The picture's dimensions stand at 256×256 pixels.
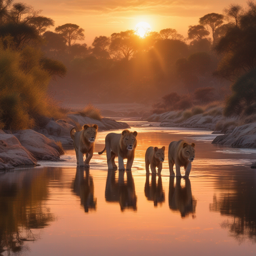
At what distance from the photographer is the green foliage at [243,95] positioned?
1356 inches

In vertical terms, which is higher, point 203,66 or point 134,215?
point 203,66

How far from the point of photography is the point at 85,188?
8930 millimetres

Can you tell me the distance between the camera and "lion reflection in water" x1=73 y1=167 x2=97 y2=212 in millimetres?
7301

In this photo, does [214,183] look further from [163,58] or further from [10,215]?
[163,58]

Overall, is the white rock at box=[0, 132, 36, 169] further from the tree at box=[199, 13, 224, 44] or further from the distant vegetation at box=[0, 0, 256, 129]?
the tree at box=[199, 13, 224, 44]

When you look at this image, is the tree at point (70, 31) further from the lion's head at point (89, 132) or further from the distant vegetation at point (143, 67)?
the lion's head at point (89, 132)

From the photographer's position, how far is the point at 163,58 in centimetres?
9906

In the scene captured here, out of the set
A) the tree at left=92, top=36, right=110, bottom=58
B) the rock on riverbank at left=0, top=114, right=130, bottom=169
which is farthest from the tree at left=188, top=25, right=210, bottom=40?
the rock on riverbank at left=0, top=114, right=130, bottom=169

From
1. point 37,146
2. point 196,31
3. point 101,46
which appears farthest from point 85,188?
point 101,46

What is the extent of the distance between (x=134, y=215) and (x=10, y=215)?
58.9 inches

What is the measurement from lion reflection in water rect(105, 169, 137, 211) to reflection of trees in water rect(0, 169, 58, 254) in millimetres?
1001

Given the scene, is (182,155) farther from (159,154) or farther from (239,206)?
(239,206)

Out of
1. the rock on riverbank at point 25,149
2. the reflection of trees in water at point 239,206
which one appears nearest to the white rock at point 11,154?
the rock on riverbank at point 25,149

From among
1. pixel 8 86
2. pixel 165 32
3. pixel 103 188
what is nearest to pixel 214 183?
pixel 103 188
